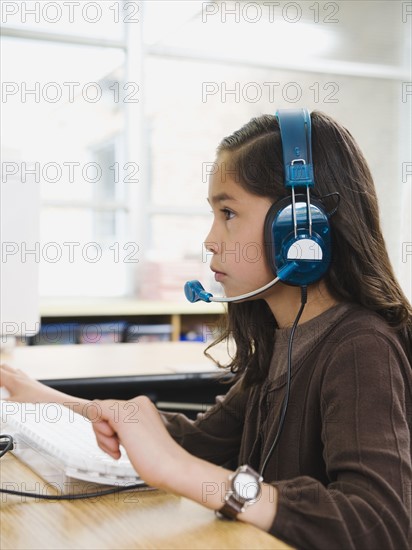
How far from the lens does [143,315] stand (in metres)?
3.50

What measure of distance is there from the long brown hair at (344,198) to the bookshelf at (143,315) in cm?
230

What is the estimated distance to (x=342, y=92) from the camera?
4289mm

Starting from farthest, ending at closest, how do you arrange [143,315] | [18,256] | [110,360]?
[143,315] → [110,360] → [18,256]

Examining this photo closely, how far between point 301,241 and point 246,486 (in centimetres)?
30

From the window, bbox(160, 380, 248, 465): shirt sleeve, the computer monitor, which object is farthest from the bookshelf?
bbox(160, 380, 248, 465): shirt sleeve

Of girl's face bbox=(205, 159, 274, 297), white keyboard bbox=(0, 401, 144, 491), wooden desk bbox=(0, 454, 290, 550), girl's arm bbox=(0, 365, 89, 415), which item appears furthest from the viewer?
girl's arm bbox=(0, 365, 89, 415)

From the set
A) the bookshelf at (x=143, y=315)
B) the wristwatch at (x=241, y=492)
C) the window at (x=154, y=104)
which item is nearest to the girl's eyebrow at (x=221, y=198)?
the wristwatch at (x=241, y=492)

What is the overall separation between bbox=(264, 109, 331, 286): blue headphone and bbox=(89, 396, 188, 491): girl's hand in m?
0.25

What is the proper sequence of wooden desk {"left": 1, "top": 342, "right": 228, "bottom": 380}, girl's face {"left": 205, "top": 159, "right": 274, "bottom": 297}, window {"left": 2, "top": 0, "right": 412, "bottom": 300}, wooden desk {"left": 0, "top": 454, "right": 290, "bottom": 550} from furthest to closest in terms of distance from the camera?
window {"left": 2, "top": 0, "right": 412, "bottom": 300}, wooden desk {"left": 1, "top": 342, "right": 228, "bottom": 380}, girl's face {"left": 205, "top": 159, "right": 274, "bottom": 297}, wooden desk {"left": 0, "top": 454, "right": 290, "bottom": 550}

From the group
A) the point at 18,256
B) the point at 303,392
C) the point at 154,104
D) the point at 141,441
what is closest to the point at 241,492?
the point at 141,441

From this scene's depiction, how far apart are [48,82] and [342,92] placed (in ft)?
5.72

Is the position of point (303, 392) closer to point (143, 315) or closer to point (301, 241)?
point (301, 241)

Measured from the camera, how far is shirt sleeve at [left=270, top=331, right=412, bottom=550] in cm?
70

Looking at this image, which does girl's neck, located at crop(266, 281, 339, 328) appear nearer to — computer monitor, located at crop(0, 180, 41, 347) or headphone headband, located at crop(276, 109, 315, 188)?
headphone headband, located at crop(276, 109, 315, 188)
